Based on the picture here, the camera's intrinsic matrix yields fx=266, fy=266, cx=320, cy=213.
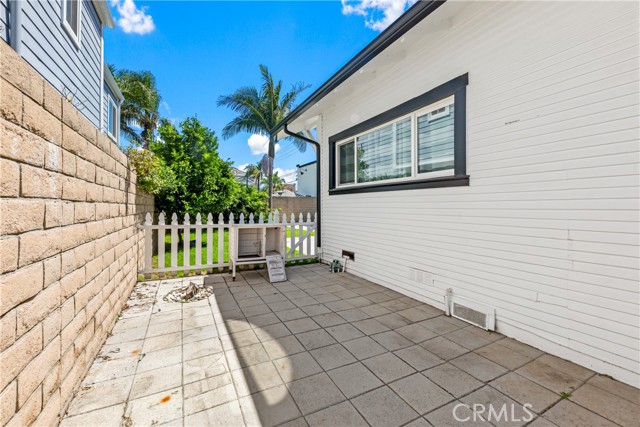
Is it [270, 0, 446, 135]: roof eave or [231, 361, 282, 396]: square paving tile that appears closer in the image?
[231, 361, 282, 396]: square paving tile

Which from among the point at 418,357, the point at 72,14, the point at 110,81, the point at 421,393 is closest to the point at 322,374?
the point at 421,393

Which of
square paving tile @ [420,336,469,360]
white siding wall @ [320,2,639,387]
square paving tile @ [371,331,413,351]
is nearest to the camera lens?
white siding wall @ [320,2,639,387]

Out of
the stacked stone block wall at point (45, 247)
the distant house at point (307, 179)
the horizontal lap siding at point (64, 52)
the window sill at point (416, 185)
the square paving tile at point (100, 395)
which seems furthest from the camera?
the distant house at point (307, 179)

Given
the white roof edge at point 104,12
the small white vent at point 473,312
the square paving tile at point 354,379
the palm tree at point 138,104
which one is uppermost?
the palm tree at point 138,104

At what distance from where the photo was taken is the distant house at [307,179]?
83.2ft

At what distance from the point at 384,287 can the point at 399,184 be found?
1.67 m

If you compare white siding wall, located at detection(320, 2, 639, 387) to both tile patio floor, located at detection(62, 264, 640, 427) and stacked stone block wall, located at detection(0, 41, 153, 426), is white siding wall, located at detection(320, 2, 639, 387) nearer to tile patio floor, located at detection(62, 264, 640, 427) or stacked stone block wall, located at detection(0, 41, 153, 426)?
tile patio floor, located at detection(62, 264, 640, 427)

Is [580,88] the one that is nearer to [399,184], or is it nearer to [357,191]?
[399,184]

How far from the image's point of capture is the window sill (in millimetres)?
3119

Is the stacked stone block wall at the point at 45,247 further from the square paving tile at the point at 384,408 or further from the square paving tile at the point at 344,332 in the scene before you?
the square paving tile at the point at 344,332

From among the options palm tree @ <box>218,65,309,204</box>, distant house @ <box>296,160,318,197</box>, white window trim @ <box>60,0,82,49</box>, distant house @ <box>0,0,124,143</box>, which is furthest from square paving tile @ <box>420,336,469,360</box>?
distant house @ <box>296,160,318,197</box>

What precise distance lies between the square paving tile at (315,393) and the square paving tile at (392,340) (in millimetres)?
745

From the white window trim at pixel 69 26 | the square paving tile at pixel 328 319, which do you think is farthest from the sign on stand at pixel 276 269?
the white window trim at pixel 69 26

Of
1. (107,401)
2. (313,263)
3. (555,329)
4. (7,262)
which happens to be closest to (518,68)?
(555,329)
